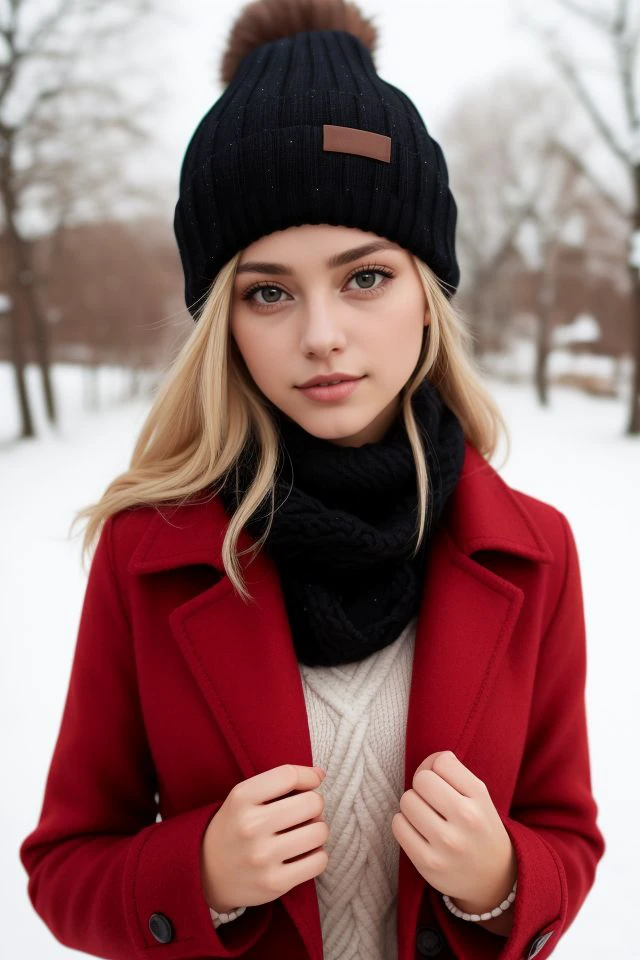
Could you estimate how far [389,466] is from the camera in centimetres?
134

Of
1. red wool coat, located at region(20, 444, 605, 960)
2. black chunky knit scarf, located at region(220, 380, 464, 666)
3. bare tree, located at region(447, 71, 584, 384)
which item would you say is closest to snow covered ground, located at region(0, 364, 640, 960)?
red wool coat, located at region(20, 444, 605, 960)

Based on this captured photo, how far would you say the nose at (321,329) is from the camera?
118 cm

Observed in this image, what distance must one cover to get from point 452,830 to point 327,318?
83 cm

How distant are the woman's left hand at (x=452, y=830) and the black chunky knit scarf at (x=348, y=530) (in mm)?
263

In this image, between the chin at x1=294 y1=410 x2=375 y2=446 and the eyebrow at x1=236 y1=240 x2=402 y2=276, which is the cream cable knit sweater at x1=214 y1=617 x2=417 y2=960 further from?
the eyebrow at x1=236 y1=240 x2=402 y2=276

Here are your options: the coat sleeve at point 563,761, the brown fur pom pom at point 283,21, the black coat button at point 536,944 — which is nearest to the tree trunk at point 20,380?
the brown fur pom pom at point 283,21

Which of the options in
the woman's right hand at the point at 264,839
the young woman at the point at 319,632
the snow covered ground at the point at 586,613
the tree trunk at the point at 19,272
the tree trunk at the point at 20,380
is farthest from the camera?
the tree trunk at the point at 20,380

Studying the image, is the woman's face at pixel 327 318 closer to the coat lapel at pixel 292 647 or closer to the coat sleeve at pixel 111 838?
the coat lapel at pixel 292 647

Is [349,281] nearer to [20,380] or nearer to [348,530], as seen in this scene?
[348,530]

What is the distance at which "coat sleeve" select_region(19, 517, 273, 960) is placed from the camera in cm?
112

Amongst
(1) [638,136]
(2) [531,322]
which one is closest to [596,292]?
(2) [531,322]

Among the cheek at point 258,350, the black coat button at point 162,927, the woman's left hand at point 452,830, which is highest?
the cheek at point 258,350

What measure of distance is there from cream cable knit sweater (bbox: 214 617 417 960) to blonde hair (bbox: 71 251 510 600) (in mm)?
263

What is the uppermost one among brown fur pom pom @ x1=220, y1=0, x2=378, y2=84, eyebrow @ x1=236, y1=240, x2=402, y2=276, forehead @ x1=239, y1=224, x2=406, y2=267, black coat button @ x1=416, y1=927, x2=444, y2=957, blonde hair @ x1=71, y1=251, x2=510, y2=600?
brown fur pom pom @ x1=220, y1=0, x2=378, y2=84
